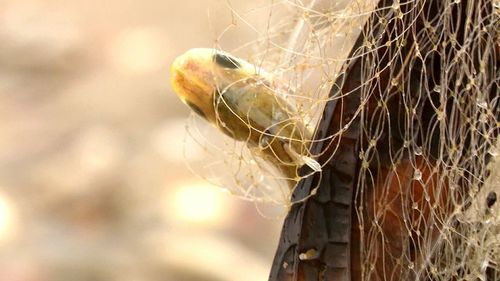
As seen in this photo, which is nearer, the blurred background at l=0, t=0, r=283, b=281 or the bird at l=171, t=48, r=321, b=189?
the bird at l=171, t=48, r=321, b=189

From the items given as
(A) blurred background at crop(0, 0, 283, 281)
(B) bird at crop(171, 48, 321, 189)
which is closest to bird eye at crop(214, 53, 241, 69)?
(B) bird at crop(171, 48, 321, 189)

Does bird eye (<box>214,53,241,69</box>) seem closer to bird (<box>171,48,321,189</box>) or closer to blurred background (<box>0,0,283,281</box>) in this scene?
bird (<box>171,48,321,189</box>)

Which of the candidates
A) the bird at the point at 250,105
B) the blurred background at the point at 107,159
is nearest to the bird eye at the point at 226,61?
the bird at the point at 250,105

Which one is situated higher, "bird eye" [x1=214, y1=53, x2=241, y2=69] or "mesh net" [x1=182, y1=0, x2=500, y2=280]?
"bird eye" [x1=214, y1=53, x2=241, y2=69]

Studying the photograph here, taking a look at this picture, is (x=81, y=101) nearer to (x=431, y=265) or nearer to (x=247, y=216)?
(x=247, y=216)

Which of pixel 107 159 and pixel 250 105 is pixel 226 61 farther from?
pixel 107 159

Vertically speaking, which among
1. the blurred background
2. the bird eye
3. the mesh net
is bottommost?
the mesh net
